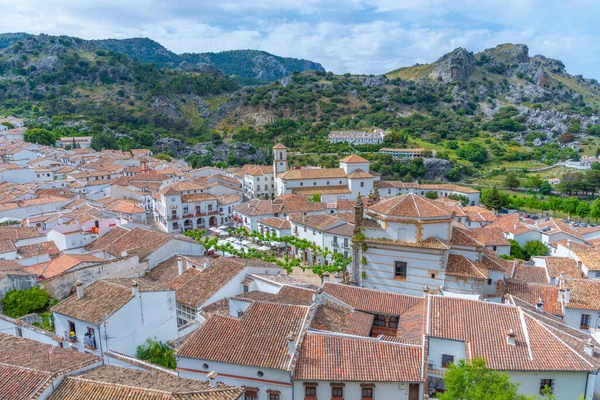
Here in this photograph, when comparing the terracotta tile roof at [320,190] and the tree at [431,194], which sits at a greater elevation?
the terracotta tile roof at [320,190]

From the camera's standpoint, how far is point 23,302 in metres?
22.0

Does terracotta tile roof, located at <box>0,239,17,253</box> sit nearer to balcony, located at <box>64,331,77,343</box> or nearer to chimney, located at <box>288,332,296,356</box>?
balcony, located at <box>64,331,77,343</box>

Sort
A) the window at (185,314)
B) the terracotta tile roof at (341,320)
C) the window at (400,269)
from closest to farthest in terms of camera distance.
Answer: the terracotta tile roof at (341,320), the window at (185,314), the window at (400,269)

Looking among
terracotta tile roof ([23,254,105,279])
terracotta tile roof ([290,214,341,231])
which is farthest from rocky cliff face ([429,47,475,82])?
terracotta tile roof ([23,254,105,279])

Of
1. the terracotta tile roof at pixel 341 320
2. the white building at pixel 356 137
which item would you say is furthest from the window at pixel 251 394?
the white building at pixel 356 137

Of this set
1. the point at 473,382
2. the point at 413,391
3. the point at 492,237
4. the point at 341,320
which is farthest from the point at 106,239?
the point at 492,237

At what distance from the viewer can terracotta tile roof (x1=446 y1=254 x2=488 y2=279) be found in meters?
22.8

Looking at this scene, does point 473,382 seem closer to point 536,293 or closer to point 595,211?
point 536,293

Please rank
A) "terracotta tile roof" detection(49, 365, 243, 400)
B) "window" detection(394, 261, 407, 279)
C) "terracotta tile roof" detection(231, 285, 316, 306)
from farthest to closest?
1. "window" detection(394, 261, 407, 279)
2. "terracotta tile roof" detection(231, 285, 316, 306)
3. "terracotta tile roof" detection(49, 365, 243, 400)

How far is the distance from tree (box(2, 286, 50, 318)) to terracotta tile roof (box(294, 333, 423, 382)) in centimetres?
1551

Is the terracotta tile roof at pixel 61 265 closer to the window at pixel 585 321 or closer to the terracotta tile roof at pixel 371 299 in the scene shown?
the terracotta tile roof at pixel 371 299

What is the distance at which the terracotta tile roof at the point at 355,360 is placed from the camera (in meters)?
14.6

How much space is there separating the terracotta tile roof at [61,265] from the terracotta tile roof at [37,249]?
2463 millimetres

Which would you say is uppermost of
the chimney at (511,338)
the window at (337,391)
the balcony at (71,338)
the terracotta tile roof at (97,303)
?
the terracotta tile roof at (97,303)
